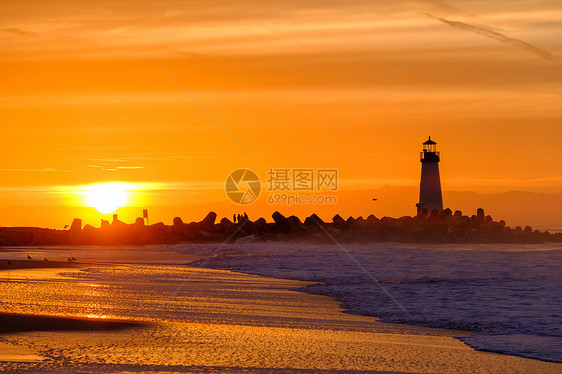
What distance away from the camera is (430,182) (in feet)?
186

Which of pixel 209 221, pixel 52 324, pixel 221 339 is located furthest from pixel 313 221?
pixel 221 339

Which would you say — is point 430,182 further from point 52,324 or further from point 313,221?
point 52,324

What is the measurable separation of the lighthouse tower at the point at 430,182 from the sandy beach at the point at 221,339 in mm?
41939

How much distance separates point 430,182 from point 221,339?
48.3 meters

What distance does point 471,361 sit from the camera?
28.8 feet

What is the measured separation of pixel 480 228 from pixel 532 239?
5123 millimetres

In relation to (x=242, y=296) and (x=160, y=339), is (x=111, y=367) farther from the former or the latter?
(x=242, y=296)

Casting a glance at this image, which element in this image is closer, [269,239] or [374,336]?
[374,336]

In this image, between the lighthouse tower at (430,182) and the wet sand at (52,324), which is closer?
the wet sand at (52,324)

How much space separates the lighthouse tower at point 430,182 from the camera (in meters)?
56.5

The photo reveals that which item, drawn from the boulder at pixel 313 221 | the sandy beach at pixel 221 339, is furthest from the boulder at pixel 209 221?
the sandy beach at pixel 221 339

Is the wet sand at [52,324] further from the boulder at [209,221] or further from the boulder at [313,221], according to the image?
the boulder at [209,221]

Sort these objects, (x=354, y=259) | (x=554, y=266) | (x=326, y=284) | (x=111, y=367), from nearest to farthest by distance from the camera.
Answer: (x=111, y=367), (x=326, y=284), (x=554, y=266), (x=354, y=259)

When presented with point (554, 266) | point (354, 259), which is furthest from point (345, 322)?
point (354, 259)
